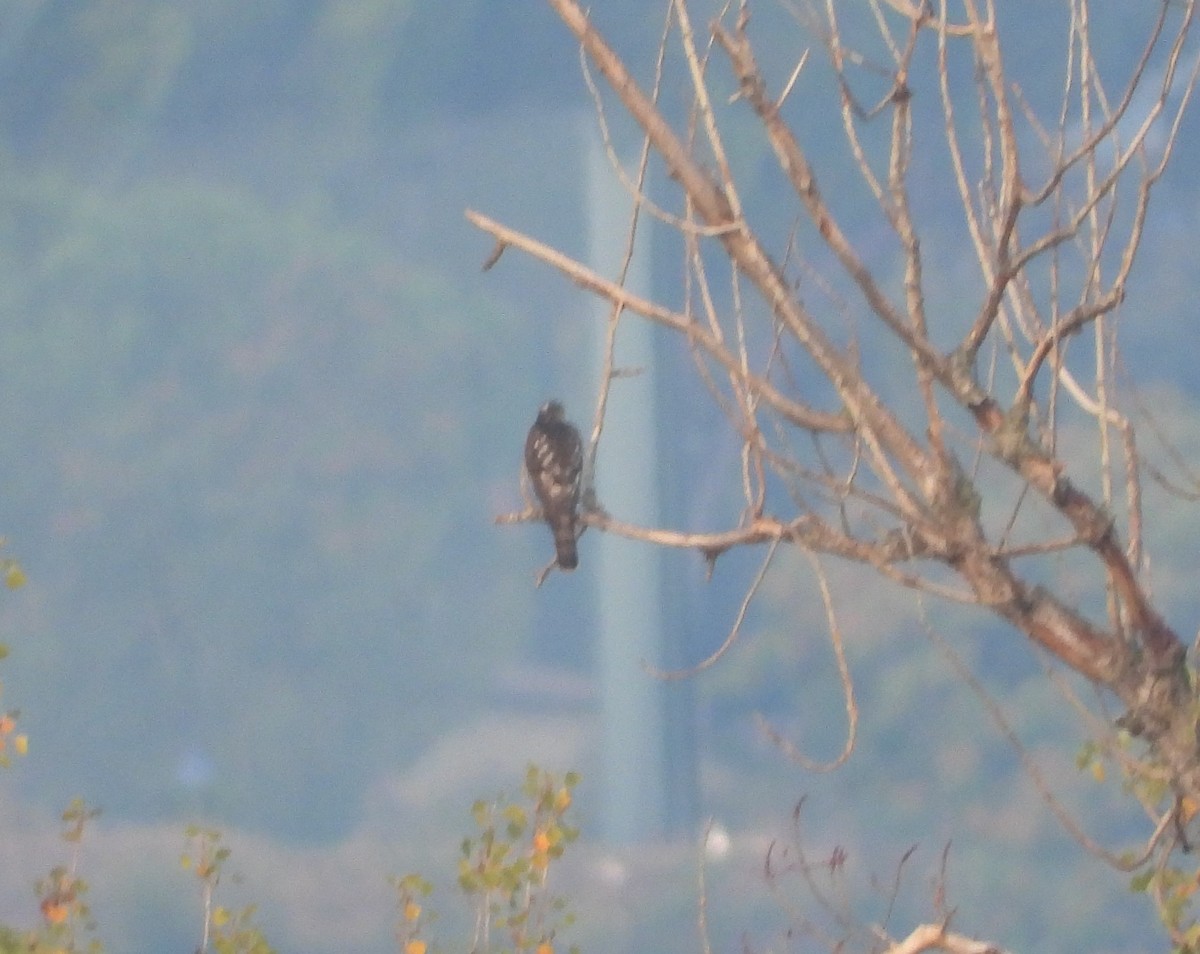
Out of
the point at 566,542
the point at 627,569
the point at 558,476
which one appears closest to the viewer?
the point at 566,542

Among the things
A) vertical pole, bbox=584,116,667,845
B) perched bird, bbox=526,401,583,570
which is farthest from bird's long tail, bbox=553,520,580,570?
vertical pole, bbox=584,116,667,845

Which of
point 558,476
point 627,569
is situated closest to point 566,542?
point 558,476

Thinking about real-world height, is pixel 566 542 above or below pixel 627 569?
below

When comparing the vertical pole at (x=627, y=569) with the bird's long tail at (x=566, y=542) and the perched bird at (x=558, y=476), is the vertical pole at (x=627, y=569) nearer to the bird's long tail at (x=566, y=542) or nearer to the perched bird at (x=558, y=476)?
the perched bird at (x=558, y=476)

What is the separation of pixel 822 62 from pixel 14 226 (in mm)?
3373

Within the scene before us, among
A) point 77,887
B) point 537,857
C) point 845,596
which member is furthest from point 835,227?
point 845,596

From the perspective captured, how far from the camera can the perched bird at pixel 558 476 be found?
10.5 feet

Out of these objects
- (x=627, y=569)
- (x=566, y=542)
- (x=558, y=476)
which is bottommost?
(x=566, y=542)

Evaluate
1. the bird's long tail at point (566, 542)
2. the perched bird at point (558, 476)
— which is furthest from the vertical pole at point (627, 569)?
the bird's long tail at point (566, 542)

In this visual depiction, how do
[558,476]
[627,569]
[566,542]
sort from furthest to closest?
[627,569] < [558,476] < [566,542]

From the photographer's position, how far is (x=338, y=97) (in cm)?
612

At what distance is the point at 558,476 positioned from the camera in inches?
134

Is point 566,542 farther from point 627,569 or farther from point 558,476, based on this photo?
point 627,569

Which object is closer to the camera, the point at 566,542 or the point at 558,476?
the point at 566,542
